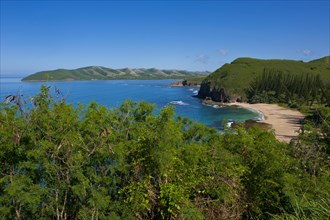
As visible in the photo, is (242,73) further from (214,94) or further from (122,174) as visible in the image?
(122,174)

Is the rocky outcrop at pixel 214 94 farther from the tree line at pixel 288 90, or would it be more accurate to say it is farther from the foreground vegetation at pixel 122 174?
the foreground vegetation at pixel 122 174

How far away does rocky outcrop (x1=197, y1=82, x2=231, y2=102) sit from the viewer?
117537 millimetres

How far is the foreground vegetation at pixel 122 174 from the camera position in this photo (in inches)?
474

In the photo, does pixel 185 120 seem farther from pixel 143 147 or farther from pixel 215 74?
pixel 215 74

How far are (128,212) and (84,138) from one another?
3.71 meters

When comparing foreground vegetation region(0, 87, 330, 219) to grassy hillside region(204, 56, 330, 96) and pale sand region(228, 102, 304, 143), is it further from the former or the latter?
grassy hillside region(204, 56, 330, 96)

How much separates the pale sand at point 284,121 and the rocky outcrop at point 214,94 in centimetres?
2128

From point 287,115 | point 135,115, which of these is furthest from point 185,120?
point 287,115

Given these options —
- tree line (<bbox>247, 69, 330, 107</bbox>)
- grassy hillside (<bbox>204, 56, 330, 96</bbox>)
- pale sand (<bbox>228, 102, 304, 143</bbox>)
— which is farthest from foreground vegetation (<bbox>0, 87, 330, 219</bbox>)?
grassy hillside (<bbox>204, 56, 330, 96</bbox>)

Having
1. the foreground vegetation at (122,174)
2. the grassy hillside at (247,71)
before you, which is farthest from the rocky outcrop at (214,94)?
the foreground vegetation at (122,174)

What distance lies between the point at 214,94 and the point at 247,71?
41723 mm

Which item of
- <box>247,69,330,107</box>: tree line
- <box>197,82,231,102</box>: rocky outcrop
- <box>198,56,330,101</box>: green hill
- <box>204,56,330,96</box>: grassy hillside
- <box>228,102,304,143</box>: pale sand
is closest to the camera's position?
<box>228,102,304,143</box>: pale sand

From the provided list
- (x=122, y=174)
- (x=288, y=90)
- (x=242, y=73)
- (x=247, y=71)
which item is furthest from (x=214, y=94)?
(x=122, y=174)

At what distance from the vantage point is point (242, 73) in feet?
497
